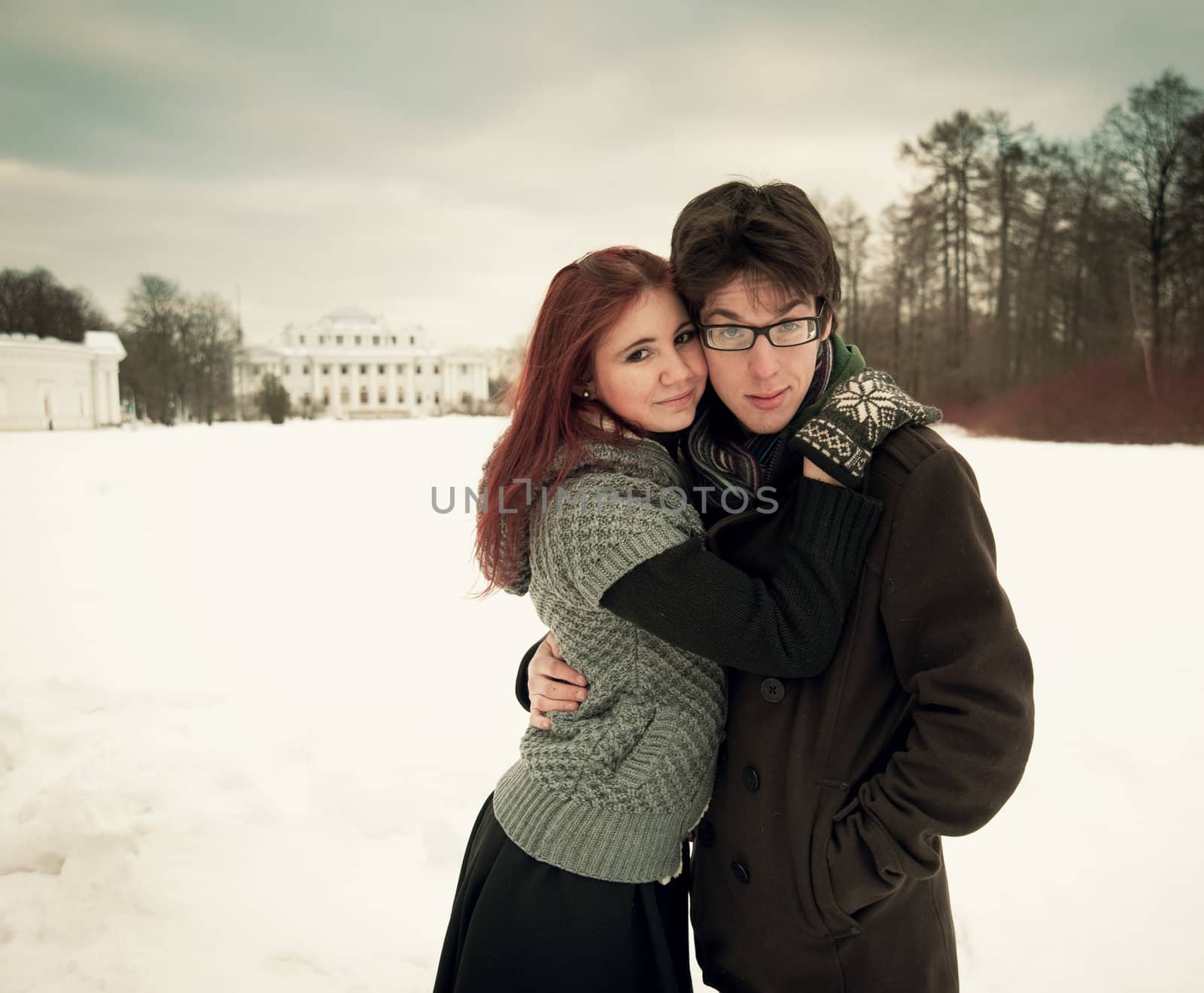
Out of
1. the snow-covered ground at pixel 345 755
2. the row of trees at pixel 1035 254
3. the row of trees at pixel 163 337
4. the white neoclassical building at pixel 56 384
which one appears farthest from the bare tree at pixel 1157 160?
the row of trees at pixel 163 337

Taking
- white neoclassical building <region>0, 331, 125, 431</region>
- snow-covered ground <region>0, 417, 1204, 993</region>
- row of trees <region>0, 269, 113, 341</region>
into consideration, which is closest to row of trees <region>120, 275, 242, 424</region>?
row of trees <region>0, 269, 113, 341</region>

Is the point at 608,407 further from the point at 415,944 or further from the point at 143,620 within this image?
the point at 143,620

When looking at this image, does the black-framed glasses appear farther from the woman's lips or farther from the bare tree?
the bare tree

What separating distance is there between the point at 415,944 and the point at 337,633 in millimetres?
3685

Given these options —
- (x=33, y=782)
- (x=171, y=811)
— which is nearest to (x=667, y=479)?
(x=171, y=811)

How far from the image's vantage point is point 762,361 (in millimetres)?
1838

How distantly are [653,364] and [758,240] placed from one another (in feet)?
1.29

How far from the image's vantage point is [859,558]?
1603 millimetres

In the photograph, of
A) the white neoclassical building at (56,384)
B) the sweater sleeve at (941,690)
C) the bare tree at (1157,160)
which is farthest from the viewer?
the white neoclassical building at (56,384)

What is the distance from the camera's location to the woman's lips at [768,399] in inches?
73.5

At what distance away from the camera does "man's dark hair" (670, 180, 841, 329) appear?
1776 millimetres

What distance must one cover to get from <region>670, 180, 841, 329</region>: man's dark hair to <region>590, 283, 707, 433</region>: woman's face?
Result: 14cm

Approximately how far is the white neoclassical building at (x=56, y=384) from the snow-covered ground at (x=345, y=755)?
36.3m

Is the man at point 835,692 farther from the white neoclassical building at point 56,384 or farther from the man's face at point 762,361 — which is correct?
the white neoclassical building at point 56,384
